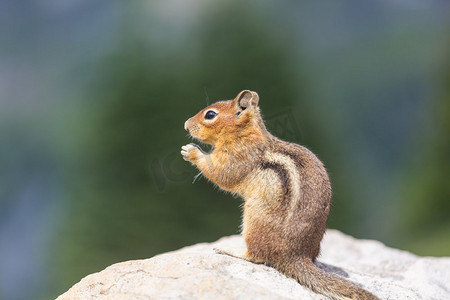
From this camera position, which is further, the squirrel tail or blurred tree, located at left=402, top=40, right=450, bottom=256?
blurred tree, located at left=402, top=40, right=450, bottom=256

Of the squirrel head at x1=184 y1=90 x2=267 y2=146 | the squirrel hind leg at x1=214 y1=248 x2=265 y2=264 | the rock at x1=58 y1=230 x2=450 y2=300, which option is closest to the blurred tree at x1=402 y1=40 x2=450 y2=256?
the rock at x1=58 y1=230 x2=450 y2=300

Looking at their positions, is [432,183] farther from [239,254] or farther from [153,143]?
[239,254]

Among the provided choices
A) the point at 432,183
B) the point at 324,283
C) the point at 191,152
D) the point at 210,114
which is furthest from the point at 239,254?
the point at 432,183

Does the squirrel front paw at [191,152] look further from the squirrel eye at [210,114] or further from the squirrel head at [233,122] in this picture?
the squirrel eye at [210,114]

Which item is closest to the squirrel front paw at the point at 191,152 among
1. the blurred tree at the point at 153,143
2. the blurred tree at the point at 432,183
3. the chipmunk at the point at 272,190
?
the chipmunk at the point at 272,190

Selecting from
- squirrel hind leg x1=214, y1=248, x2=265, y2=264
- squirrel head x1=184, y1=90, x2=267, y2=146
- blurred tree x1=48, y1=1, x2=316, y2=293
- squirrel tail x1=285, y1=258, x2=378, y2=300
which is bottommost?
squirrel tail x1=285, y1=258, x2=378, y2=300

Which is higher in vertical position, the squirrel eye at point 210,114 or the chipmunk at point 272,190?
the squirrel eye at point 210,114

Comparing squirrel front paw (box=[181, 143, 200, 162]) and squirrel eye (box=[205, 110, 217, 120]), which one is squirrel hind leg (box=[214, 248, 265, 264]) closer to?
squirrel front paw (box=[181, 143, 200, 162])
